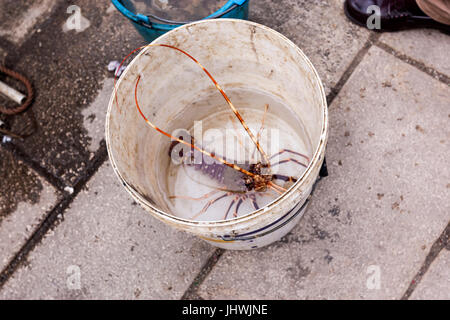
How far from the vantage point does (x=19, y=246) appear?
1747 mm

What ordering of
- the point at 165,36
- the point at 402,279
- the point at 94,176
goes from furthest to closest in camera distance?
the point at 94,176
the point at 402,279
the point at 165,36

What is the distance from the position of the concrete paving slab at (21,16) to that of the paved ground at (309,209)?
0.89 feet

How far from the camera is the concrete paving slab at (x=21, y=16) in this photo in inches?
81.0

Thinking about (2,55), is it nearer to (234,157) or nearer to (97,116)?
(97,116)

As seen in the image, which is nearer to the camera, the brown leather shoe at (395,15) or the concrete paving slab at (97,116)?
the brown leather shoe at (395,15)

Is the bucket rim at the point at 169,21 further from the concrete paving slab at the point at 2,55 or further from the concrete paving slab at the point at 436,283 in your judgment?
the concrete paving slab at the point at 436,283

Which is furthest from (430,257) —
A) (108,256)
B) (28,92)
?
(28,92)

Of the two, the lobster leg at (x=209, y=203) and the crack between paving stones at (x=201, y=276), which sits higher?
the lobster leg at (x=209, y=203)

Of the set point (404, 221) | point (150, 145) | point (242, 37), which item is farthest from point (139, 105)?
point (404, 221)

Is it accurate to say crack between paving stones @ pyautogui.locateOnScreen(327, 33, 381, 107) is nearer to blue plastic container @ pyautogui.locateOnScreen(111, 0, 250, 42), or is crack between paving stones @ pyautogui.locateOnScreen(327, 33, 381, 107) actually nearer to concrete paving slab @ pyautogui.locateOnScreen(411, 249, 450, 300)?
blue plastic container @ pyautogui.locateOnScreen(111, 0, 250, 42)

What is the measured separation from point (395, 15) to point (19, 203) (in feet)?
6.37

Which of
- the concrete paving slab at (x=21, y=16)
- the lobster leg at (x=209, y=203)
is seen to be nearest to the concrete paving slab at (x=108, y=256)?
the lobster leg at (x=209, y=203)

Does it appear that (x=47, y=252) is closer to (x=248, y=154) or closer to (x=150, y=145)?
(x=150, y=145)

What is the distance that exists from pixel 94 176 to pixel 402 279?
1391mm
